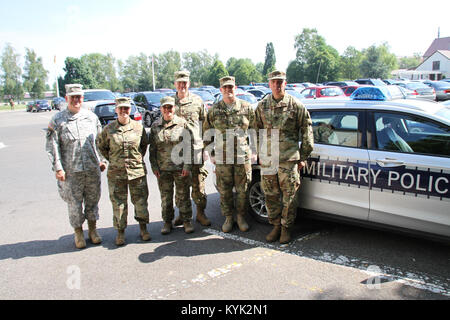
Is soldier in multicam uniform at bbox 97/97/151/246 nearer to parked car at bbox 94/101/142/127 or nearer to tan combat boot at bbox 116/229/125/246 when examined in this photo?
tan combat boot at bbox 116/229/125/246

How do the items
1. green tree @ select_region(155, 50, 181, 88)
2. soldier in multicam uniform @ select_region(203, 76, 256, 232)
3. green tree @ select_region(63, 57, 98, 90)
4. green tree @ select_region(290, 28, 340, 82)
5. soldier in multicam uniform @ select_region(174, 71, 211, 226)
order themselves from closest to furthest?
1. soldier in multicam uniform @ select_region(203, 76, 256, 232)
2. soldier in multicam uniform @ select_region(174, 71, 211, 226)
3. green tree @ select_region(290, 28, 340, 82)
4. green tree @ select_region(63, 57, 98, 90)
5. green tree @ select_region(155, 50, 181, 88)

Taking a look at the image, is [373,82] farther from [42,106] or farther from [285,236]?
[42,106]

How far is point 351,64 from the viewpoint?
203 feet

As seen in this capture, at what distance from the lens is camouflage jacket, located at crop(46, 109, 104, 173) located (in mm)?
4117

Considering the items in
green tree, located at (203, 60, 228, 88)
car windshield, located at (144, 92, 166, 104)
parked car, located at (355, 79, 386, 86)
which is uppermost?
green tree, located at (203, 60, 228, 88)

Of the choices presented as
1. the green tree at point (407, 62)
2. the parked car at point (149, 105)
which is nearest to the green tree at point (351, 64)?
the parked car at point (149, 105)

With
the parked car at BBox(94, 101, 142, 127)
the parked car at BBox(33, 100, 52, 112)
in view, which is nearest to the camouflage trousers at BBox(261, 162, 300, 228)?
the parked car at BBox(94, 101, 142, 127)

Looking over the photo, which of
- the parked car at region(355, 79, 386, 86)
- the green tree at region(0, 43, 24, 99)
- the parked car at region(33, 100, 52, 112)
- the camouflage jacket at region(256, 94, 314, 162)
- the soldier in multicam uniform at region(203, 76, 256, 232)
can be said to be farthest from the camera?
the green tree at region(0, 43, 24, 99)

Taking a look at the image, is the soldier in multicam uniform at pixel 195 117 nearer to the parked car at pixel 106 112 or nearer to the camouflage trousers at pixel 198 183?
the camouflage trousers at pixel 198 183

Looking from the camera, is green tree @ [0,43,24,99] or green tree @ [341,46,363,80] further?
green tree @ [0,43,24,99]

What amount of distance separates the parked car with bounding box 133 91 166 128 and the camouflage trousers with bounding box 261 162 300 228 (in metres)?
12.5
